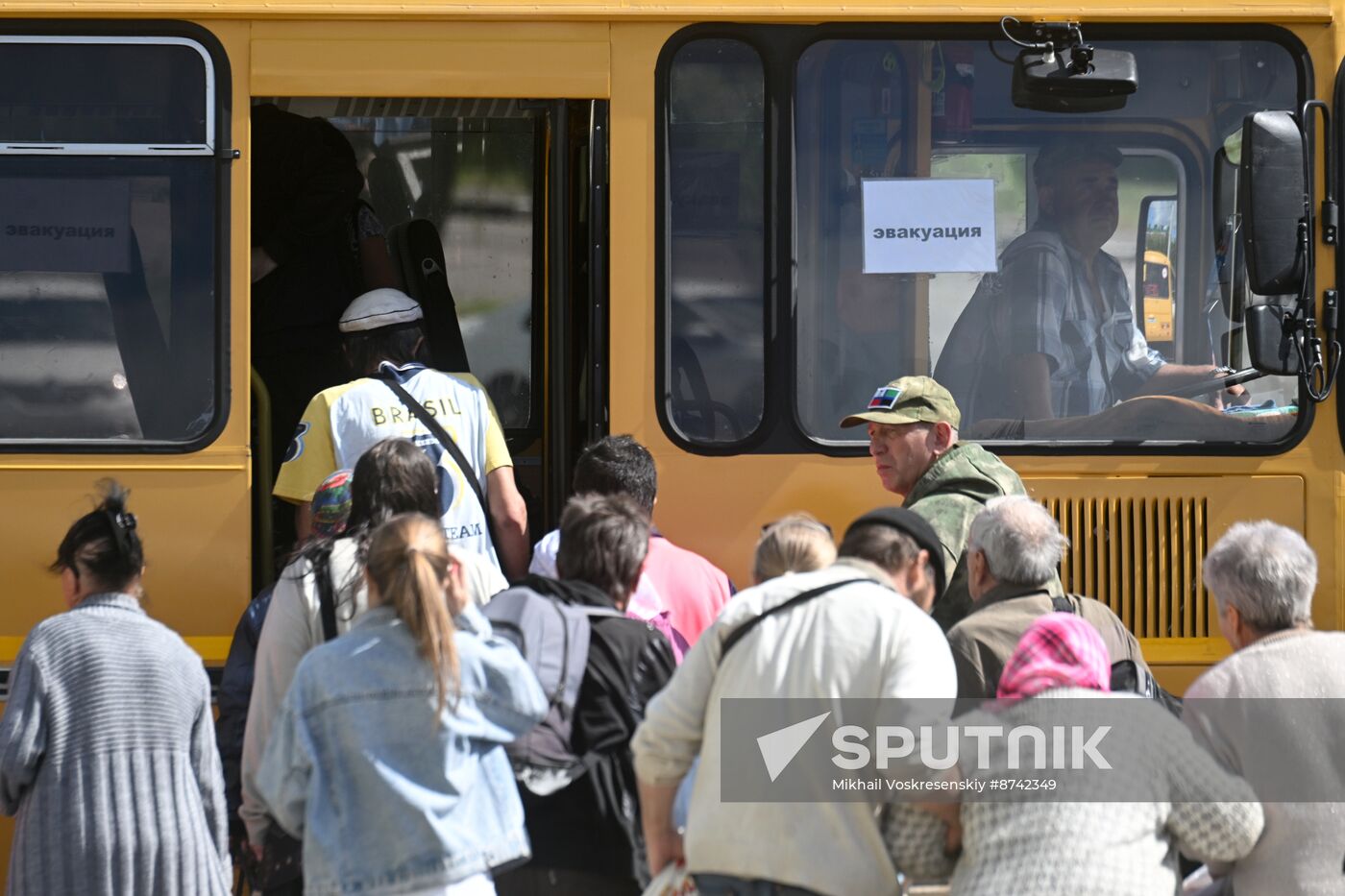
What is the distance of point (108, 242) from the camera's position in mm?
4297

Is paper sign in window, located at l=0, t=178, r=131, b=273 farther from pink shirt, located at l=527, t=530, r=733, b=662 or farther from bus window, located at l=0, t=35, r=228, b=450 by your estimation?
pink shirt, located at l=527, t=530, r=733, b=662

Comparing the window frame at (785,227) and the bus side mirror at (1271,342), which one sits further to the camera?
the window frame at (785,227)

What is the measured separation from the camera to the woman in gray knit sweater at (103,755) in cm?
345

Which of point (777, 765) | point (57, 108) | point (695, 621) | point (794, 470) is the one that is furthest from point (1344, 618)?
point (57, 108)

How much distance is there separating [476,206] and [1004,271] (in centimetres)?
241

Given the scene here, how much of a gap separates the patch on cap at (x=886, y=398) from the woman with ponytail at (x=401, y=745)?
1.45m

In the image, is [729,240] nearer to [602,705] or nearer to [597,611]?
[597,611]

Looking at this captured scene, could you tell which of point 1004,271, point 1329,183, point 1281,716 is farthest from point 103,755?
point 1329,183

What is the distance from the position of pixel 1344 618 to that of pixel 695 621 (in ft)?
6.06

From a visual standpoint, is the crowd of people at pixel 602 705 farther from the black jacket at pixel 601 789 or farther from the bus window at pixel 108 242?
the bus window at pixel 108 242

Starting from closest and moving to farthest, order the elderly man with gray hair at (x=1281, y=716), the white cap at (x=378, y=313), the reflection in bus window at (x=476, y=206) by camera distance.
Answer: the elderly man with gray hair at (x=1281, y=716)
the white cap at (x=378, y=313)
the reflection in bus window at (x=476, y=206)

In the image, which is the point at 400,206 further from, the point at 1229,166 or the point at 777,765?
the point at 777,765

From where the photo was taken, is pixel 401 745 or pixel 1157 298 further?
pixel 1157 298

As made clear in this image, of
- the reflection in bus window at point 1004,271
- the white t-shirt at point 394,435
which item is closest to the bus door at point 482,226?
the white t-shirt at point 394,435
